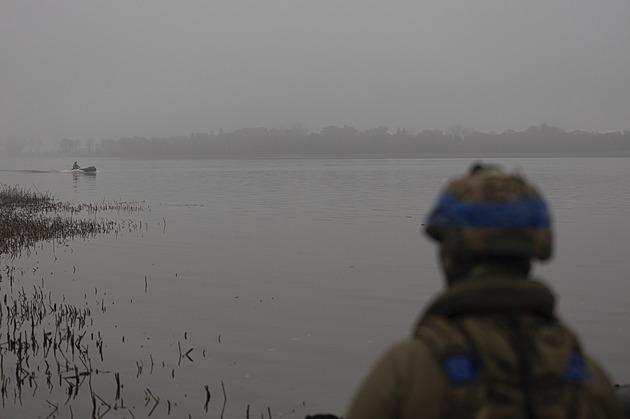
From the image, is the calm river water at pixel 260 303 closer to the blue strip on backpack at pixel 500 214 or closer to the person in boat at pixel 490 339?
the person in boat at pixel 490 339

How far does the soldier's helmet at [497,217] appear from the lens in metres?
2.41

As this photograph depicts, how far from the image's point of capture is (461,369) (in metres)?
2.31

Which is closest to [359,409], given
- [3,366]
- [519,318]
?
[519,318]

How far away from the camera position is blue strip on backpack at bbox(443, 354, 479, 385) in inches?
91.2

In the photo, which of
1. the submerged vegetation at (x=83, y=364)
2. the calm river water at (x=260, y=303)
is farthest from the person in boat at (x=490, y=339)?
the calm river water at (x=260, y=303)

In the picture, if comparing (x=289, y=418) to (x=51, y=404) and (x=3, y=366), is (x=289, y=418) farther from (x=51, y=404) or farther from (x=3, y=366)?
(x=3, y=366)

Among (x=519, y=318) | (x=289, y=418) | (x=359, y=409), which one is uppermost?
(x=519, y=318)

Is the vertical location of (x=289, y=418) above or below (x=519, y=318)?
below

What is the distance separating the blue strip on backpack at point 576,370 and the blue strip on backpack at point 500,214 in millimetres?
508

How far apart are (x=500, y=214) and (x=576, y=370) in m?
0.65

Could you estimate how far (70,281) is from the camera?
58.0 feet

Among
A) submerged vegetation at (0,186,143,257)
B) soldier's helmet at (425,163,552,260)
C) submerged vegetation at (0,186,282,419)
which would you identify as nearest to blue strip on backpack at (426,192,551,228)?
soldier's helmet at (425,163,552,260)

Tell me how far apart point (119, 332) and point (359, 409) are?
1102cm

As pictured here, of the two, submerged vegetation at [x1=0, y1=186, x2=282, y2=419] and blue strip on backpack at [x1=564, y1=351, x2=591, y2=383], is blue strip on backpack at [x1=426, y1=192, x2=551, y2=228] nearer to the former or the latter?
blue strip on backpack at [x1=564, y1=351, x2=591, y2=383]
